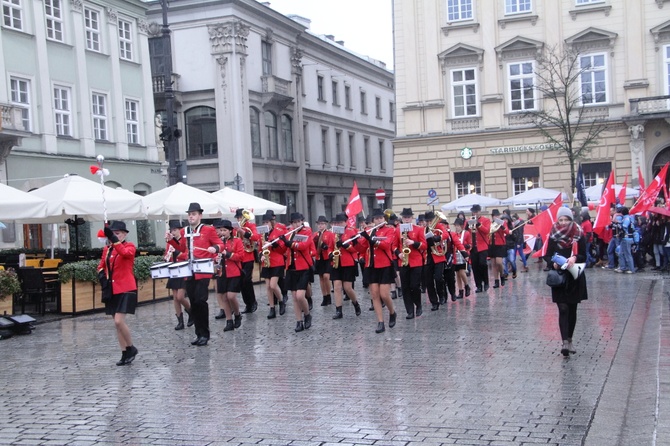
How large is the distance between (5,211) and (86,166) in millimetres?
16333

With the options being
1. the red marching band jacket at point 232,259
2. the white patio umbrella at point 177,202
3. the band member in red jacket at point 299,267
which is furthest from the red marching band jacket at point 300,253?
the white patio umbrella at point 177,202

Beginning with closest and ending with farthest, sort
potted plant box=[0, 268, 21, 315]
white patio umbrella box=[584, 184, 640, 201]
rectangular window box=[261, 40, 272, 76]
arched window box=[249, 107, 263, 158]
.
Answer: potted plant box=[0, 268, 21, 315], white patio umbrella box=[584, 184, 640, 201], arched window box=[249, 107, 263, 158], rectangular window box=[261, 40, 272, 76]

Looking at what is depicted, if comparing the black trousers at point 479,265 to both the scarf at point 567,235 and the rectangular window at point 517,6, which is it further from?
the rectangular window at point 517,6

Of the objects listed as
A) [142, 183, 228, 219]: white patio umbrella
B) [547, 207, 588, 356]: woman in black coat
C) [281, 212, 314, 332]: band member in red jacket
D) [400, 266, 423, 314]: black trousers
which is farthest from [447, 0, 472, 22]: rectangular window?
[547, 207, 588, 356]: woman in black coat

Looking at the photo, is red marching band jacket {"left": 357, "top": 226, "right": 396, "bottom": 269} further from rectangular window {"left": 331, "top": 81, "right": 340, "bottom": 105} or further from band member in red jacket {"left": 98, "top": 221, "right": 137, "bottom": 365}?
rectangular window {"left": 331, "top": 81, "right": 340, "bottom": 105}

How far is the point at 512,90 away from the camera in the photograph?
1495 inches

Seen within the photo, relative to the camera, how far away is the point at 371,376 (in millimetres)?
9523

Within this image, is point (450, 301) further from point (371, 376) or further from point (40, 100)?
point (40, 100)

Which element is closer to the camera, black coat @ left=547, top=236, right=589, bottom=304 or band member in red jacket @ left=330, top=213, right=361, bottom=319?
black coat @ left=547, top=236, right=589, bottom=304

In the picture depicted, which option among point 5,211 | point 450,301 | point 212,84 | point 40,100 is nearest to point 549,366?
point 450,301

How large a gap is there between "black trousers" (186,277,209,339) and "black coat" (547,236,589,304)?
4.90m

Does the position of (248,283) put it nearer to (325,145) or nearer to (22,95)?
(22,95)

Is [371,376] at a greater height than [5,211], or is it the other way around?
[5,211]

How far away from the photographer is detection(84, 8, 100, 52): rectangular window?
3259 centimetres
